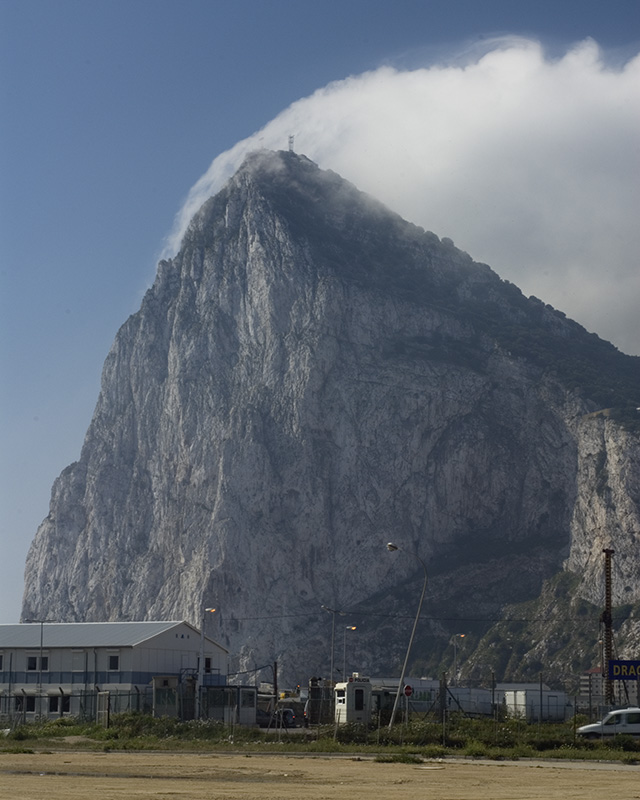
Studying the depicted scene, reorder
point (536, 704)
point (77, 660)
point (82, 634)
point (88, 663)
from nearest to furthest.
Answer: point (536, 704) → point (88, 663) → point (77, 660) → point (82, 634)

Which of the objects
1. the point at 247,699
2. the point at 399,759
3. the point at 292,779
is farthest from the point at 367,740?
the point at 247,699

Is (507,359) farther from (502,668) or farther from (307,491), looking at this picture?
(502,668)

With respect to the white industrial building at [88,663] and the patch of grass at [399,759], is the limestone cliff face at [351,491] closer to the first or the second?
the white industrial building at [88,663]

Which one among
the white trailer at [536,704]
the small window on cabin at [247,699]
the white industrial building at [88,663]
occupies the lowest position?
the white trailer at [536,704]

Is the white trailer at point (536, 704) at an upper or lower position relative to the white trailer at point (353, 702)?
lower

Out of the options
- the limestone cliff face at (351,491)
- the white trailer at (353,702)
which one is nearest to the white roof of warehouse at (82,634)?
the white trailer at (353,702)

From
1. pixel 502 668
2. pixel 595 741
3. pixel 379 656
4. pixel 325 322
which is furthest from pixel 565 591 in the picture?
pixel 595 741

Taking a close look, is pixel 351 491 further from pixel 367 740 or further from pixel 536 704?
pixel 367 740
